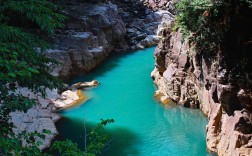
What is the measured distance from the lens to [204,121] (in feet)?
49.0

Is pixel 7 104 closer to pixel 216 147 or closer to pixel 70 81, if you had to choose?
pixel 216 147

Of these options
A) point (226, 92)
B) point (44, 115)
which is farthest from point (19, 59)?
point (44, 115)

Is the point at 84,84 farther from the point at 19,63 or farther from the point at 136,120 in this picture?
the point at 19,63

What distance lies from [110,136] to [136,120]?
2.12 m

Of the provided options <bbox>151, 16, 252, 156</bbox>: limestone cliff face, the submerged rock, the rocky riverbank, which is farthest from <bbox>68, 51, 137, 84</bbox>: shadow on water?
<bbox>151, 16, 252, 156</bbox>: limestone cliff face

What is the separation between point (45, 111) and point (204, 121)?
23.4 ft

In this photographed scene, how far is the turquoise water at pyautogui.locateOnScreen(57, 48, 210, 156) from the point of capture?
43.0 feet

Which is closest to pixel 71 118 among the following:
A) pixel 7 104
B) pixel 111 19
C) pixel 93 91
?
pixel 93 91

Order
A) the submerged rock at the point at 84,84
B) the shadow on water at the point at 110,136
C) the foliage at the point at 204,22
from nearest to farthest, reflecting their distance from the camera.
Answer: the foliage at the point at 204,22 < the shadow on water at the point at 110,136 < the submerged rock at the point at 84,84

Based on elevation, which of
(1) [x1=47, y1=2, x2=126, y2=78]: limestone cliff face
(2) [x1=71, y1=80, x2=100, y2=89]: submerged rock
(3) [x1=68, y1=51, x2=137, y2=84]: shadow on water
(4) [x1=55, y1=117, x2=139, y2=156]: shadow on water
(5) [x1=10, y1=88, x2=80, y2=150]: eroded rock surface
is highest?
(1) [x1=47, y1=2, x2=126, y2=78]: limestone cliff face

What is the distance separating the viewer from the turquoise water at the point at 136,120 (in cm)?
1310

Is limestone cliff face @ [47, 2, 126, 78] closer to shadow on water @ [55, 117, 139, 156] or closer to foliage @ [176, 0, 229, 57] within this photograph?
shadow on water @ [55, 117, 139, 156]

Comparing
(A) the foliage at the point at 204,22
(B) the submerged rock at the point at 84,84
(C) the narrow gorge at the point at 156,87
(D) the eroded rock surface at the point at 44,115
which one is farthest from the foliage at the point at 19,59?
(B) the submerged rock at the point at 84,84

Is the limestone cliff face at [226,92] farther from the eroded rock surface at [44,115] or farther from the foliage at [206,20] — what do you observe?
the eroded rock surface at [44,115]
